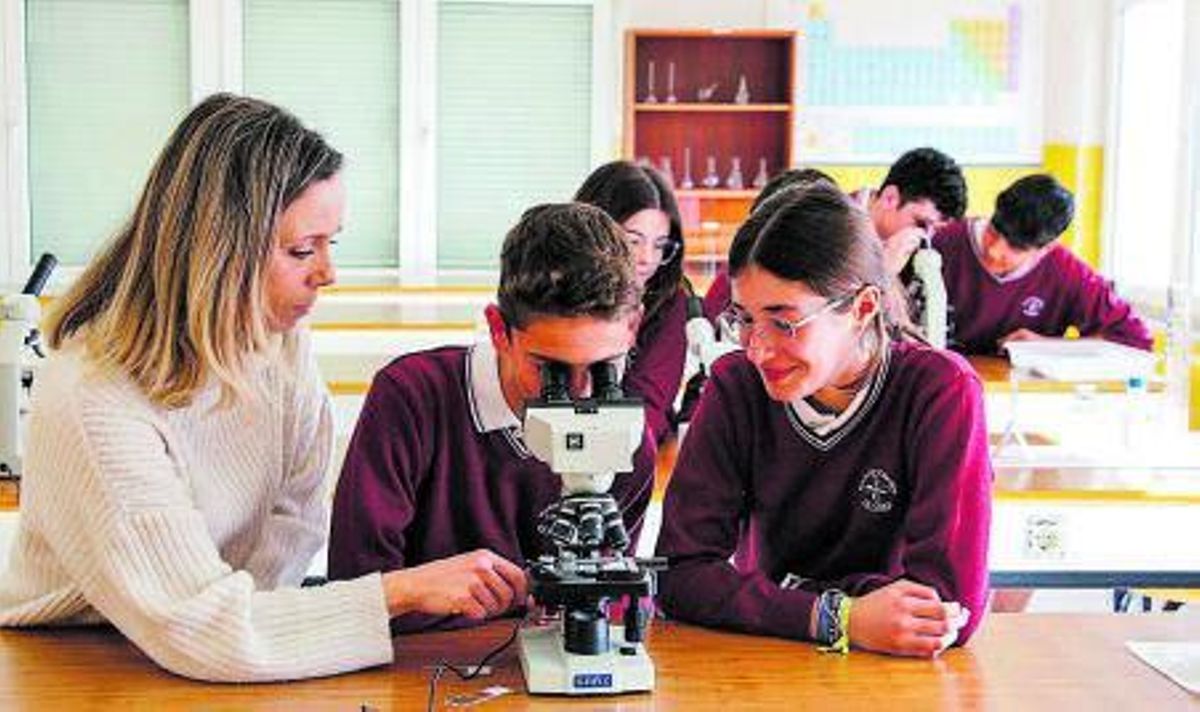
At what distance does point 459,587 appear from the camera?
1.77m

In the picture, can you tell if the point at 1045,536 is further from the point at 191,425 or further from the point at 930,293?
the point at 191,425

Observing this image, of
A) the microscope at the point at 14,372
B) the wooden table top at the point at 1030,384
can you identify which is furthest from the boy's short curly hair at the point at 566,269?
the wooden table top at the point at 1030,384

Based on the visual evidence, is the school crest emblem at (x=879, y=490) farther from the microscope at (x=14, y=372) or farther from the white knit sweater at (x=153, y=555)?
the microscope at (x=14, y=372)

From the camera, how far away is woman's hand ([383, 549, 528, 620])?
177 cm

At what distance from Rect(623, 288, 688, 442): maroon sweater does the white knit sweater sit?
1.50 m

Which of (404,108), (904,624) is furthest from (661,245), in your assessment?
(404,108)

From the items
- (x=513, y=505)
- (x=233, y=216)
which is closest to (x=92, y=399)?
(x=233, y=216)

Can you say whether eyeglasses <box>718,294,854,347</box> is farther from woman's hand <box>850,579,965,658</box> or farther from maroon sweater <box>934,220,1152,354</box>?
maroon sweater <box>934,220,1152,354</box>

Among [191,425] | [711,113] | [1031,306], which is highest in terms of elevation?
[711,113]

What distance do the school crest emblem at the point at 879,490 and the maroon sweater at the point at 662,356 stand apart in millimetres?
1251

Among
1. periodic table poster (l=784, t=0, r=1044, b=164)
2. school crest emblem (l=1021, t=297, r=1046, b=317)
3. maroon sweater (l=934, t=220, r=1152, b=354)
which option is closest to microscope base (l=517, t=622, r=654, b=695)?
maroon sweater (l=934, t=220, r=1152, b=354)

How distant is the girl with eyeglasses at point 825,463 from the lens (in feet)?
6.32

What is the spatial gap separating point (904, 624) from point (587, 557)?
42 cm

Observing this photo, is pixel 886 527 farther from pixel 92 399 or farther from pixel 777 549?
pixel 92 399
